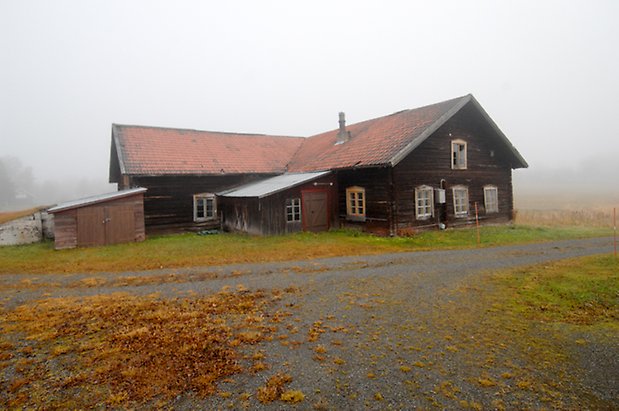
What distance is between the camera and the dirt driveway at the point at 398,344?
14.0 ft

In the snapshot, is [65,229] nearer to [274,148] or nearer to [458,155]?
[274,148]

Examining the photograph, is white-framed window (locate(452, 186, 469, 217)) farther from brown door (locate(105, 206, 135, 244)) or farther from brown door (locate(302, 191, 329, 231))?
brown door (locate(105, 206, 135, 244))

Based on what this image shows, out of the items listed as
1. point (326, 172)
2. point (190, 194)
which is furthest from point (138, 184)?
point (326, 172)

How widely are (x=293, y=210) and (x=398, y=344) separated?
13.7 metres

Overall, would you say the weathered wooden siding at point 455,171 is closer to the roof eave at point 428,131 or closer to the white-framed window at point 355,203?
the roof eave at point 428,131

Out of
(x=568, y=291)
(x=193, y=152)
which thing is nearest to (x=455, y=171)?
(x=568, y=291)

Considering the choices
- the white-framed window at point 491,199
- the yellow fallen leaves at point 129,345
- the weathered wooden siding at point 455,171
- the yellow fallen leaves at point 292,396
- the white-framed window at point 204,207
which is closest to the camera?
the yellow fallen leaves at point 292,396

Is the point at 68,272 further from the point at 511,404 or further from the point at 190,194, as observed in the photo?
the point at 511,404

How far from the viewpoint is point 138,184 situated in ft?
64.7

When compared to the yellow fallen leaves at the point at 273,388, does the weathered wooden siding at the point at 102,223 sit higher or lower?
higher

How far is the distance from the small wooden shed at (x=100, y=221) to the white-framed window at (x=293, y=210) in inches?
298

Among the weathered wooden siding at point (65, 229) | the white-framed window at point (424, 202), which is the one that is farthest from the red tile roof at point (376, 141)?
the weathered wooden siding at point (65, 229)

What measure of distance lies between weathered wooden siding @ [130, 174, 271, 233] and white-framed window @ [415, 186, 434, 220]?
1219 centimetres

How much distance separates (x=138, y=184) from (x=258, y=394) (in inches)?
718
